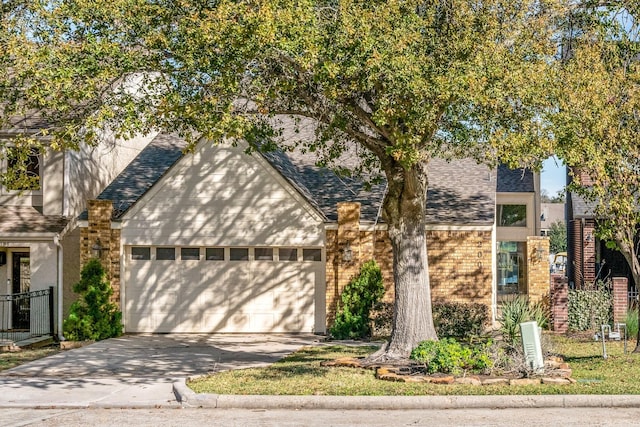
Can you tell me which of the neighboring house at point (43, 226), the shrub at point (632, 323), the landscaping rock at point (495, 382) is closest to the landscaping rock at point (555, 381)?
the landscaping rock at point (495, 382)

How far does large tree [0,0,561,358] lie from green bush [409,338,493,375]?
126 inches

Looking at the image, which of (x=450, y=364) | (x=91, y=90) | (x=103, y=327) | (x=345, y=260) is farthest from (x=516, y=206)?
(x=91, y=90)

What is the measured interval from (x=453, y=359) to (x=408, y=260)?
282 cm

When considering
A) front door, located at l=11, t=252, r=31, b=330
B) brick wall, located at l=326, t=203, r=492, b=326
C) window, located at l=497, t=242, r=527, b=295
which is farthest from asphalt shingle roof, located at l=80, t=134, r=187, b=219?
window, located at l=497, t=242, r=527, b=295

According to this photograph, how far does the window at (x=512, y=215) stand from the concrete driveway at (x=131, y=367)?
50.9 ft

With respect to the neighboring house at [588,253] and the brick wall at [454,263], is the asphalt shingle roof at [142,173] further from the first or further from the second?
the neighboring house at [588,253]

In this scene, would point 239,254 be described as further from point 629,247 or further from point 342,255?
point 629,247

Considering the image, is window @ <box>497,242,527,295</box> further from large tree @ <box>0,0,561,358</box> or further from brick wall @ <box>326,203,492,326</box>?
large tree @ <box>0,0,561,358</box>

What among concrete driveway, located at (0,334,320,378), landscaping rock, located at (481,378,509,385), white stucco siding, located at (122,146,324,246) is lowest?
concrete driveway, located at (0,334,320,378)

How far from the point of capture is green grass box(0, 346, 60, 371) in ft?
56.7

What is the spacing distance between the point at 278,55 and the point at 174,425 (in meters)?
6.08

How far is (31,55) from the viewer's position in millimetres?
12672

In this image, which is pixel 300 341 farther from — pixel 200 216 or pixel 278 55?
pixel 278 55

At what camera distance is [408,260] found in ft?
52.7
